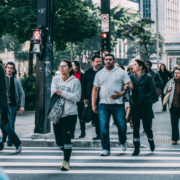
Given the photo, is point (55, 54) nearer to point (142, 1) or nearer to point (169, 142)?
point (169, 142)

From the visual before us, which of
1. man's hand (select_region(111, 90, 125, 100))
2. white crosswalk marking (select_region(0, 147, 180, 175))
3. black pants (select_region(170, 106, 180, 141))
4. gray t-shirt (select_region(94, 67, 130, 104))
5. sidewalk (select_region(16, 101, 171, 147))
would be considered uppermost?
gray t-shirt (select_region(94, 67, 130, 104))

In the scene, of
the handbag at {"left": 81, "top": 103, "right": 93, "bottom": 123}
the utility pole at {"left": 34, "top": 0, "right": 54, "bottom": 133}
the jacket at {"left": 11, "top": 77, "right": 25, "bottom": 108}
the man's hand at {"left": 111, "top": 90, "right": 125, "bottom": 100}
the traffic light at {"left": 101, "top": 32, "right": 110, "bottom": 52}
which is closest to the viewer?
the man's hand at {"left": 111, "top": 90, "right": 125, "bottom": 100}

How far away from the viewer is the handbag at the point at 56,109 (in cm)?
723

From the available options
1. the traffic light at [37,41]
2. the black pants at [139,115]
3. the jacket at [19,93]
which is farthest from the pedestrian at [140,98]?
the traffic light at [37,41]

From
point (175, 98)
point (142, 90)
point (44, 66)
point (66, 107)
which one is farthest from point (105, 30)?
point (66, 107)

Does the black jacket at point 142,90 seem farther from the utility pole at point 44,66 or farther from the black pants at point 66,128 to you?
the utility pole at point 44,66

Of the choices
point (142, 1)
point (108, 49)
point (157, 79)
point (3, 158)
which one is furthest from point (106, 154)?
point (142, 1)

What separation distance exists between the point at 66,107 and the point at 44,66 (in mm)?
3605

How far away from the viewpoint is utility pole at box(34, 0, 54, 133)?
10.7m

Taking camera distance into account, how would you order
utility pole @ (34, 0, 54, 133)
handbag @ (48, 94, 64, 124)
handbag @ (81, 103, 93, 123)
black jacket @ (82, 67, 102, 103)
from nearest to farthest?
handbag @ (48, 94, 64, 124) < handbag @ (81, 103, 93, 123) < black jacket @ (82, 67, 102, 103) < utility pole @ (34, 0, 54, 133)

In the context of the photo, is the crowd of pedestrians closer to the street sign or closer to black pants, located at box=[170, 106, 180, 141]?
black pants, located at box=[170, 106, 180, 141]

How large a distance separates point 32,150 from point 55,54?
209 feet

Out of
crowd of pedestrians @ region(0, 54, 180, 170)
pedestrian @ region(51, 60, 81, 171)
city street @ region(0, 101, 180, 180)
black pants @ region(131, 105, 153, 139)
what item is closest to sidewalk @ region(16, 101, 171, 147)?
city street @ region(0, 101, 180, 180)

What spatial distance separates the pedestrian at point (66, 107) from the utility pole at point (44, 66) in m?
3.28
